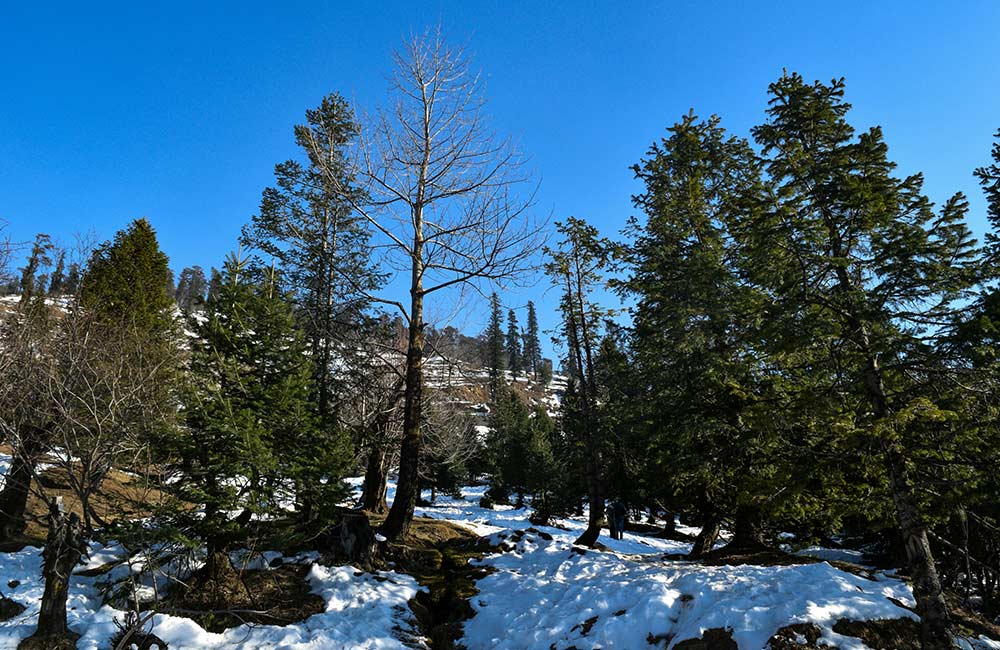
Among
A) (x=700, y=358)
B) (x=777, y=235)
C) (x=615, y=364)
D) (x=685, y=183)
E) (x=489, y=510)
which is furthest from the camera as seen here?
(x=489, y=510)

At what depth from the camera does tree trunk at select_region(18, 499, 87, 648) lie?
22.7 ft

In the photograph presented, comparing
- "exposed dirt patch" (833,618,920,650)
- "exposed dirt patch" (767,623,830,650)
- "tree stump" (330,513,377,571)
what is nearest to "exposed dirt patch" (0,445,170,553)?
"tree stump" (330,513,377,571)

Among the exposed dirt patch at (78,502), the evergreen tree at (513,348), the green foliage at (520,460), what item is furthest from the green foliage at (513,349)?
the exposed dirt patch at (78,502)

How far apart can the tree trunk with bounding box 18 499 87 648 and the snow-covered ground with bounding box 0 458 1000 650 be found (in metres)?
0.25

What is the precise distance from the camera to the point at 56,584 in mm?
7098

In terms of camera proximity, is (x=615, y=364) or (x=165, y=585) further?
(x=615, y=364)

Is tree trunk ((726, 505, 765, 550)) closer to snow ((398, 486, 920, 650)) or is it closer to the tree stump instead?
snow ((398, 486, 920, 650))

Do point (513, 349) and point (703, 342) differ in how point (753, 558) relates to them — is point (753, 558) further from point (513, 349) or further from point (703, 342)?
point (513, 349)

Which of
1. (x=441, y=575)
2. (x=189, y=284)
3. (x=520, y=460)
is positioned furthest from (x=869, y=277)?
(x=189, y=284)

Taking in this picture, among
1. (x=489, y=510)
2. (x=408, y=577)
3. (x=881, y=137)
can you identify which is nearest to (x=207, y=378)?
(x=408, y=577)

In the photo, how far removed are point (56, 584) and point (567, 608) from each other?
7.85 metres

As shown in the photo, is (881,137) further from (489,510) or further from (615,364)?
(489,510)

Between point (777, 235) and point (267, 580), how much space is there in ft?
37.6

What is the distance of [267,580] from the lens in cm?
934
